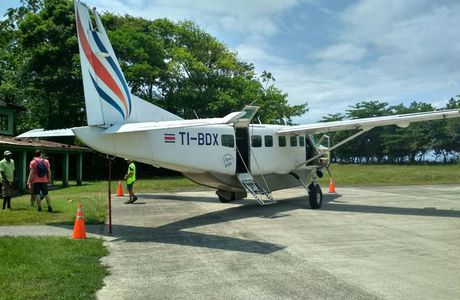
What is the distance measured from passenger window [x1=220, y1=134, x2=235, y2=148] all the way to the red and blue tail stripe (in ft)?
12.6

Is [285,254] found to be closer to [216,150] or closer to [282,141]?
[216,150]

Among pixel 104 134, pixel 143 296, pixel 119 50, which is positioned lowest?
pixel 143 296

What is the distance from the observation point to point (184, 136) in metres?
13.1

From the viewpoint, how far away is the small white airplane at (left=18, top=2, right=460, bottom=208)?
1111cm

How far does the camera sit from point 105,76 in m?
11.5

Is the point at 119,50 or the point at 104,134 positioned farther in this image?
the point at 119,50

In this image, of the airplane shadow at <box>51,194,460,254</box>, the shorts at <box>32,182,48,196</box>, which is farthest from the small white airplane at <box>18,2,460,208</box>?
the shorts at <box>32,182,48,196</box>

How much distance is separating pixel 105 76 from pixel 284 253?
6520mm

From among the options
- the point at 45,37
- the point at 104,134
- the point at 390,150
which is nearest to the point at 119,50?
the point at 45,37

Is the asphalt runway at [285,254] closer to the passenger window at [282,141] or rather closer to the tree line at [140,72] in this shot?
the passenger window at [282,141]

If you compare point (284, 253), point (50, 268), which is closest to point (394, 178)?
point (284, 253)

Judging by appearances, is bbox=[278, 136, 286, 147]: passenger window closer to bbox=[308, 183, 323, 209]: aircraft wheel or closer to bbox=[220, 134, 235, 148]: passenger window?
bbox=[308, 183, 323, 209]: aircraft wheel

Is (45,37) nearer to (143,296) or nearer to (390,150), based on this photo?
(143,296)

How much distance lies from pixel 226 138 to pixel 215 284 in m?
8.64
